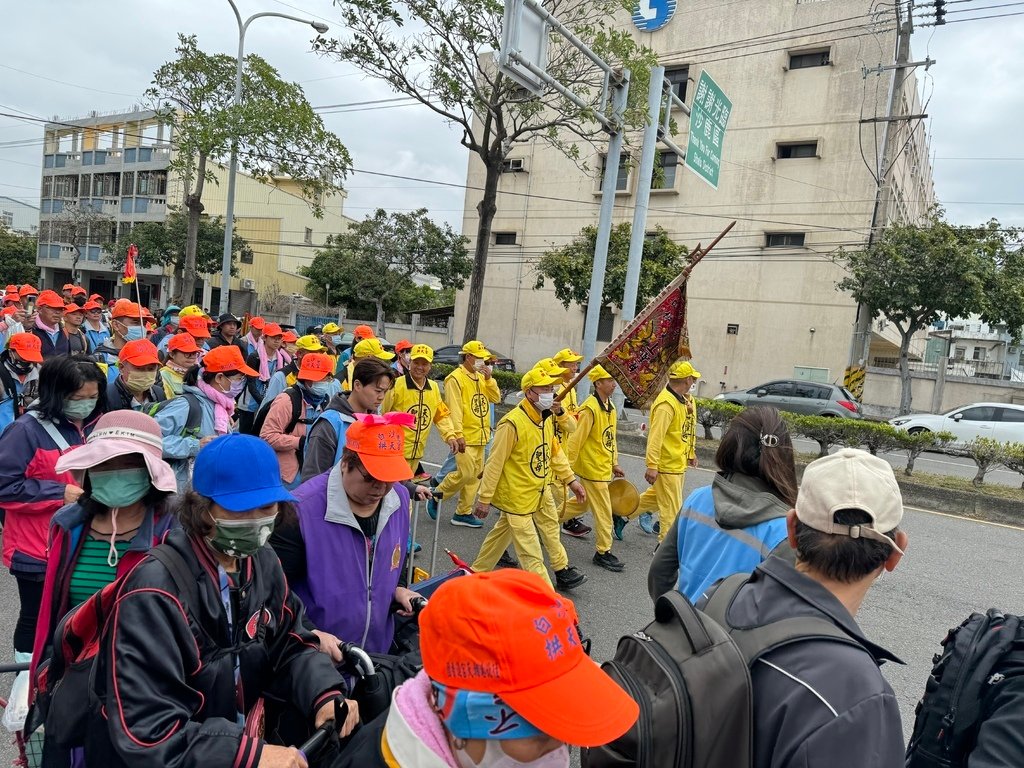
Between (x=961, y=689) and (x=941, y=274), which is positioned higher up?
(x=941, y=274)

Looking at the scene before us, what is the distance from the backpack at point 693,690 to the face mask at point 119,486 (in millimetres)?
1797

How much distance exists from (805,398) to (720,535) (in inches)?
691

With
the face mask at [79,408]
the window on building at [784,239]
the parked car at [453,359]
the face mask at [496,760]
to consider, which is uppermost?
the window on building at [784,239]

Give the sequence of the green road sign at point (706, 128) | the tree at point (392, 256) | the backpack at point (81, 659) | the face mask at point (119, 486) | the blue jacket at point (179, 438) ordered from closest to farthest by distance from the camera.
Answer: the backpack at point (81, 659) → the face mask at point (119, 486) → the blue jacket at point (179, 438) → the green road sign at point (706, 128) → the tree at point (392, 256)

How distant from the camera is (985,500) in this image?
9555 millimetres

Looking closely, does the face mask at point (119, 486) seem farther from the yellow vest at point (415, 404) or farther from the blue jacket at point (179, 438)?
the yellow vest at point (415, 404)

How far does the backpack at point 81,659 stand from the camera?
1.79 m

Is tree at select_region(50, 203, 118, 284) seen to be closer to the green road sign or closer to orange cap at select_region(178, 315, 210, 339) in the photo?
orange cap at select_region(178, 315, 210, 339)

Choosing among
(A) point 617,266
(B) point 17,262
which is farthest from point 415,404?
(B) point 17,262

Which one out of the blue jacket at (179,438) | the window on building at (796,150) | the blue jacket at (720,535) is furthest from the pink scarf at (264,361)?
the window on building at (796,150)

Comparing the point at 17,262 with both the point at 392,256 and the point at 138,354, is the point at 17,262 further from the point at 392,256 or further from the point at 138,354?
the point at 138,354

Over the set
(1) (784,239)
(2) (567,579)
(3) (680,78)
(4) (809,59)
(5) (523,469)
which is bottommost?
(2) (567,579)

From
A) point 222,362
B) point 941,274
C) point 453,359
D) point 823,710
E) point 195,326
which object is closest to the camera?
point 823,710

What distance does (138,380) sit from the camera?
496 cm
